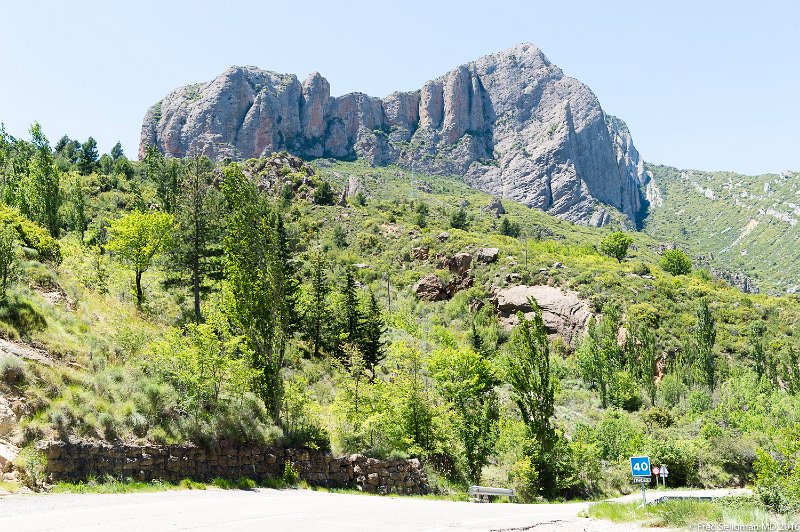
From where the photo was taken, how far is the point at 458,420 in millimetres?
24062

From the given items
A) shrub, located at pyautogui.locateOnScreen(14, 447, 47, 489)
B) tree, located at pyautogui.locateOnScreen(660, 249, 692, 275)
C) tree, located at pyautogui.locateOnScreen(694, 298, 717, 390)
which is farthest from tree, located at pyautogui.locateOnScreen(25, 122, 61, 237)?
tree, located at pyautogui.locateOnScreen(660, 249, 692, 275)

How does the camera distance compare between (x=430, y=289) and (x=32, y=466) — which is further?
(x=430, y=289)

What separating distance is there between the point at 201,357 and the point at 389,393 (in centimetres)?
890

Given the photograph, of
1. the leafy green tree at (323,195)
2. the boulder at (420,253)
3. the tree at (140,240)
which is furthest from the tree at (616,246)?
the tree at (140,240)

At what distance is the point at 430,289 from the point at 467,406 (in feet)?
133

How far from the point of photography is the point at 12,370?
512 inches

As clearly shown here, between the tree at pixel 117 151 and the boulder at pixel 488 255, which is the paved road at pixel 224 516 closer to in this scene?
the boulder at pixel 488 255

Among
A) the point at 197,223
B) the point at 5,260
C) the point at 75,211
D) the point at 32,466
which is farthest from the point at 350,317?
the point at 75,211

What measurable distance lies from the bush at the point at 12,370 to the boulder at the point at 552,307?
50468mm

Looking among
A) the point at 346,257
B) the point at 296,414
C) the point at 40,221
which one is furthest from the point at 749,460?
the point at 40,221

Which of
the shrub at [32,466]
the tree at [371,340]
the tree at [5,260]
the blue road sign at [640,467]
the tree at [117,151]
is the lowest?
the blue road sign at [640,467]

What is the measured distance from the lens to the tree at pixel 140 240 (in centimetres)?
2995

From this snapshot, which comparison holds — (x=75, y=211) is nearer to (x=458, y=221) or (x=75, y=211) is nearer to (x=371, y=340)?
(x=371, y=340)

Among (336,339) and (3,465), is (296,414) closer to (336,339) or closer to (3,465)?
(3,465)
